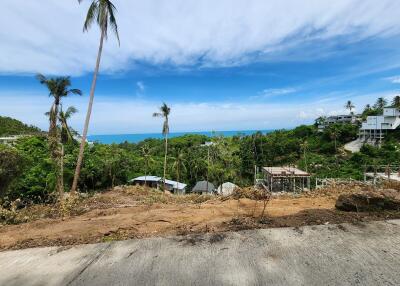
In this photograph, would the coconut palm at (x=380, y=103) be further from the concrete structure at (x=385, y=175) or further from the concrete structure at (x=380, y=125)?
the concrete structure at (x=385, y=175)

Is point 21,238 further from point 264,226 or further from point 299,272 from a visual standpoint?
point 299,272

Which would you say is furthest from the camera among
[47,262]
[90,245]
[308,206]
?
[308,206]

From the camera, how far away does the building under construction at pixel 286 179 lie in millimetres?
24602

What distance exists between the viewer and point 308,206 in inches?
288

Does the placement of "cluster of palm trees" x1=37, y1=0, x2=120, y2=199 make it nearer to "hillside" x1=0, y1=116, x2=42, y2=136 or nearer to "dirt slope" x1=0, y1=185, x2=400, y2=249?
"dirt slope" x1=0, y1=185, x2=400, y2=249

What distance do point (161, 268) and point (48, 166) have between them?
67.9 ft

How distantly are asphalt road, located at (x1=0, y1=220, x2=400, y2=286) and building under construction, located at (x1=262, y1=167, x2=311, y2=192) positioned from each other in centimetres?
1771

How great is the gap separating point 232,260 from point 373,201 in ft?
11.5

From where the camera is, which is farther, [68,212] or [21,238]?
[68,212]

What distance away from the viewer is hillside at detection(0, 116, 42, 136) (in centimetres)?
4396

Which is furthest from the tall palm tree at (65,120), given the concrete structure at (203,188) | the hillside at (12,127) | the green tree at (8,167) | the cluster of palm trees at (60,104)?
the hillside at (12,127)

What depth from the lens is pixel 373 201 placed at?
6.26 metres

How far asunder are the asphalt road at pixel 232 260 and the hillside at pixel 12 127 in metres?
42.0

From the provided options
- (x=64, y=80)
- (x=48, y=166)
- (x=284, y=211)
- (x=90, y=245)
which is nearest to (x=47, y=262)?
(x=90, y=245)
